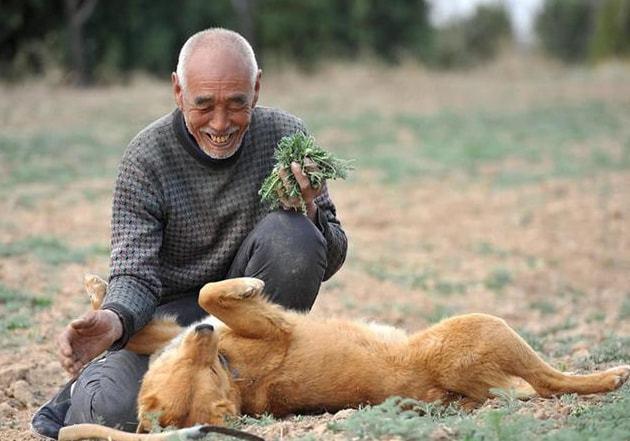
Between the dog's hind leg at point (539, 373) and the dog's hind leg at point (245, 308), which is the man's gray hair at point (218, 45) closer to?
the dog's hind leg at point (245, 308)

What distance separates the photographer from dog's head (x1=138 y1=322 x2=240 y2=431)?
4.53 metres

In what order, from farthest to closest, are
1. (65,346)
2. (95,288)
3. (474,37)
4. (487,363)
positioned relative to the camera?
(474,37) → (95,288) → (487,363) → (65,346)

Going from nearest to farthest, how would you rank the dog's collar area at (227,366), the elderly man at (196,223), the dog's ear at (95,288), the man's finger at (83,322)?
the man's finger at (83,322), the dog's collar area at (227,366), the elderly man at (196,223), the dog's ear at (95,288)

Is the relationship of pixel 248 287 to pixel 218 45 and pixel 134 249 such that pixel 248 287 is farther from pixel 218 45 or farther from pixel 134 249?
pixel 218 45

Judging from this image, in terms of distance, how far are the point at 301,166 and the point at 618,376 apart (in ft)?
5.80

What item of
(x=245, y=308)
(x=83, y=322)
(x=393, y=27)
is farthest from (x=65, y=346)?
(x=393, y=27)

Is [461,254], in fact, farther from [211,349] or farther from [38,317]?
[211,349]

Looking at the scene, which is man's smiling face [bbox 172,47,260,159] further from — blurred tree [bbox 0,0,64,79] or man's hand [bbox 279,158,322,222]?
blurred tree [bbox 0,0,64,79]

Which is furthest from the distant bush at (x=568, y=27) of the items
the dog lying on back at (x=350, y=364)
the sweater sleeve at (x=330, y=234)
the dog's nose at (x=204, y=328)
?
the dog's nose at (x=204, y=328)

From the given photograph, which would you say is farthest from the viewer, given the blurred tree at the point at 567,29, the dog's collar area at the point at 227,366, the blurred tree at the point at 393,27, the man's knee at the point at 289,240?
the blurred tree at the point at 567,29

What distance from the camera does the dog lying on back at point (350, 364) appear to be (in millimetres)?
4832

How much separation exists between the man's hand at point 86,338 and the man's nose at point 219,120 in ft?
3.35

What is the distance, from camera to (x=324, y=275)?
5574 millimetres

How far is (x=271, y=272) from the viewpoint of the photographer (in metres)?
5.18
